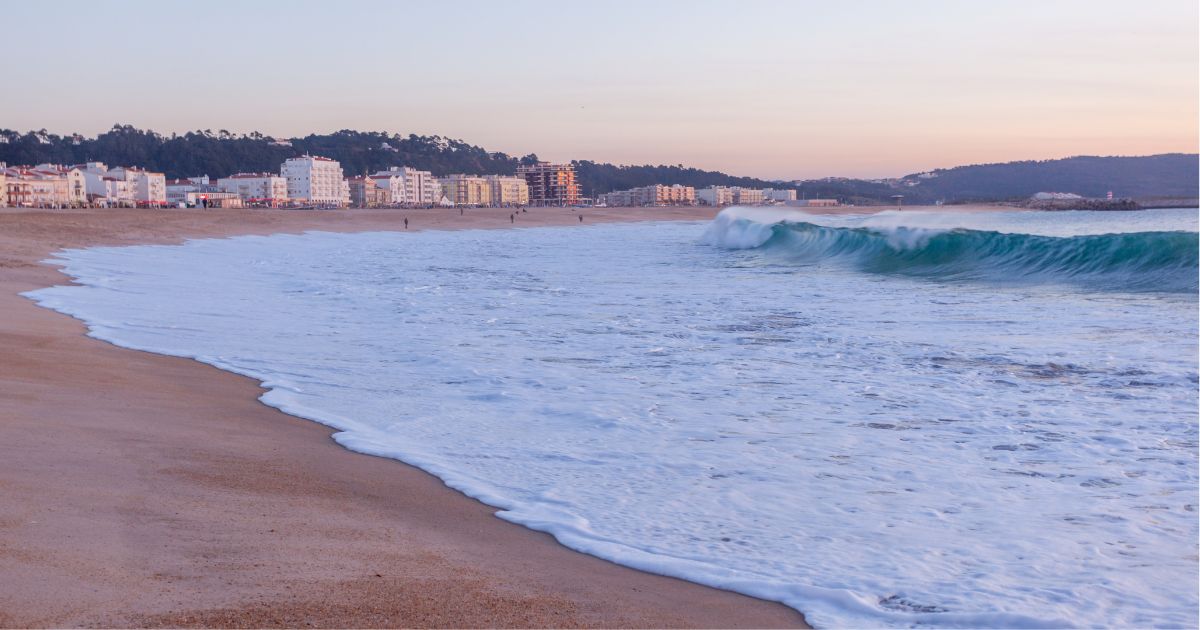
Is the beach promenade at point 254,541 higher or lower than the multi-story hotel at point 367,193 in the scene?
lower

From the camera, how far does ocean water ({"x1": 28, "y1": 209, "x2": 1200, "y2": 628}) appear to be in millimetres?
3377

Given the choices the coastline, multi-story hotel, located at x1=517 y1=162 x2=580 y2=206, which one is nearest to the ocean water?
the coastline

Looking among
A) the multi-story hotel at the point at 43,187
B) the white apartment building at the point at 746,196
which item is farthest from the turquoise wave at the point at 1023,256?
the white apartment building at the point at 746,196

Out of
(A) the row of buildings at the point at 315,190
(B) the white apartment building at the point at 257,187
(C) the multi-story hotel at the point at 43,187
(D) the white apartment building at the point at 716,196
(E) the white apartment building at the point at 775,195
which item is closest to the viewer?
(C) the multi-story hotel at the point at 43,187

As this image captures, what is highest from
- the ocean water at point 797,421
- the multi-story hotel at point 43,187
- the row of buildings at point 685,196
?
the row of buildings at point 685,196

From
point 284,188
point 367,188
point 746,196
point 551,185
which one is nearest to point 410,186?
point 367,188

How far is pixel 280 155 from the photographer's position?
14312cm

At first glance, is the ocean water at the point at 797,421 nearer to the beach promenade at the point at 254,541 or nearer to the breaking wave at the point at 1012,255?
the beach promenade at the point at 254,541

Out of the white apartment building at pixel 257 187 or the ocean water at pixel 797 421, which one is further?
the white apartment building at pixel 257 187

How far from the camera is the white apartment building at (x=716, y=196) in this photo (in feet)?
515

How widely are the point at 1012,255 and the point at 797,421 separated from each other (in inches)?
618

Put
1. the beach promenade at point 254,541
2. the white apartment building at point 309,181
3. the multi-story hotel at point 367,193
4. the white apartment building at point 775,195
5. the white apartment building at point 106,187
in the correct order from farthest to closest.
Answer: the white apartment building at point 775,195
the multi-story hotel at point 367,193
the white apartment building at point 309,181
the white apartment building at point 106,187
the beach promenade at point 254,541

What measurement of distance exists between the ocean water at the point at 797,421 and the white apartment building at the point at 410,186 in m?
112

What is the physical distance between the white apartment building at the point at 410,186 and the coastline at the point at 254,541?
384 feet
